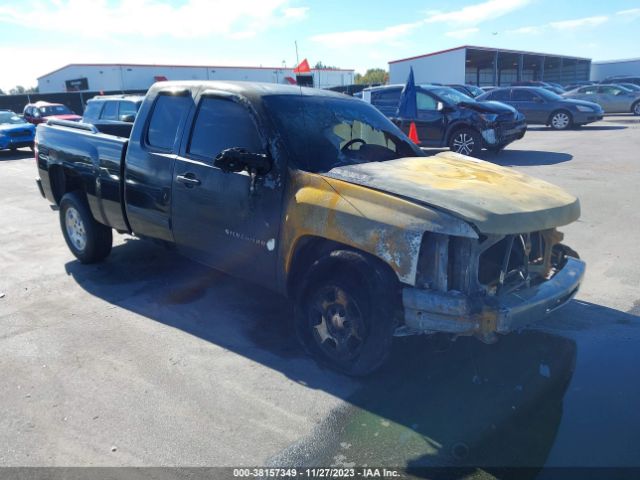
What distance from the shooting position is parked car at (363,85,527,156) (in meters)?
12.5

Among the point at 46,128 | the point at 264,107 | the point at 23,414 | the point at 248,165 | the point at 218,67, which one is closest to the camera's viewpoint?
the point at 23,414

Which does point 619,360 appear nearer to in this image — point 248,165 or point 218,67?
point 248,165

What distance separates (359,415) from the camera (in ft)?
10.6

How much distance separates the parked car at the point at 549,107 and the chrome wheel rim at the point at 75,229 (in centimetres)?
1648

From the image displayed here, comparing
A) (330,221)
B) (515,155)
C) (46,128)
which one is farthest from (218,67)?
(330,221)

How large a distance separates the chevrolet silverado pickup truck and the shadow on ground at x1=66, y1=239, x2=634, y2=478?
0.33 meters

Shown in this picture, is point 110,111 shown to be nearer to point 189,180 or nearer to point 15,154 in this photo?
point 15,154

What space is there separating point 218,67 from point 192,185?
47.8m

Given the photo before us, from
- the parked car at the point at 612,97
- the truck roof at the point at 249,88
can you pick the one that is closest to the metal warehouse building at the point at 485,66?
the parked car at the point at 612,97

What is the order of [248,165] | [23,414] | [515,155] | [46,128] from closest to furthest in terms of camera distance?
[23,414], [248,165], [46,128], [515,155]

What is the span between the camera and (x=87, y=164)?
545 cm

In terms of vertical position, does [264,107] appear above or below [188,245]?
above

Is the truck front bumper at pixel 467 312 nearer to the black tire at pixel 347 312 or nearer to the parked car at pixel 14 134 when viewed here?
the black tire at pixel 347 312

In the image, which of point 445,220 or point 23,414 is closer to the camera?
point 445,220
